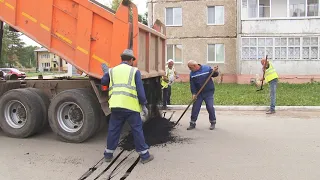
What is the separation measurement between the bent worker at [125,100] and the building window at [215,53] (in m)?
18.5

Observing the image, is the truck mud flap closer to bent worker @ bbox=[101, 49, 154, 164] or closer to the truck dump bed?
the truck dump bed

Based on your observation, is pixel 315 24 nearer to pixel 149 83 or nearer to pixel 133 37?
pixel 149 83

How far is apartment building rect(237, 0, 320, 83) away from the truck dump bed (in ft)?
53.5

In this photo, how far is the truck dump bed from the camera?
18.6 feet

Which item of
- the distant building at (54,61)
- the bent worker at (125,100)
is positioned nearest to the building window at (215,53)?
the distant building at (54,61)

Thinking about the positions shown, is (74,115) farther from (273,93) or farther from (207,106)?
(273,93)

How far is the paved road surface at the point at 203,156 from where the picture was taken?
4.57 m

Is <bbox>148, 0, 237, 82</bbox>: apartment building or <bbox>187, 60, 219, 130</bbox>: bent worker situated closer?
<bbox>187, 60, 219, 130</bbox>: bent worker

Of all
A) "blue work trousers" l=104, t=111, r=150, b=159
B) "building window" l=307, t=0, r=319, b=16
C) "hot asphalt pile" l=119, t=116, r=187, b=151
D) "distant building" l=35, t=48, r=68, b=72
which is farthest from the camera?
"building window" l=307, t=0, r=319, b=16

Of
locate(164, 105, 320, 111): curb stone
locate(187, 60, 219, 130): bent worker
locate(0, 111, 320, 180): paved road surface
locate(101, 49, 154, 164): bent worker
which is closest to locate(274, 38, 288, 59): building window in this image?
locate(164, 105, 320, 111): curb stone

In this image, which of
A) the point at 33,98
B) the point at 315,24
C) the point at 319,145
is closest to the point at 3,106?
the point at 33,98

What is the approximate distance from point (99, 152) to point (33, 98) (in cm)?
185

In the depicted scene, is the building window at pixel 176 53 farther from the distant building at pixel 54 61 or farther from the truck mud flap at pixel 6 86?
the truck mud flap at pixel 6 86

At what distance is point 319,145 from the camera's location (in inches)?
237
